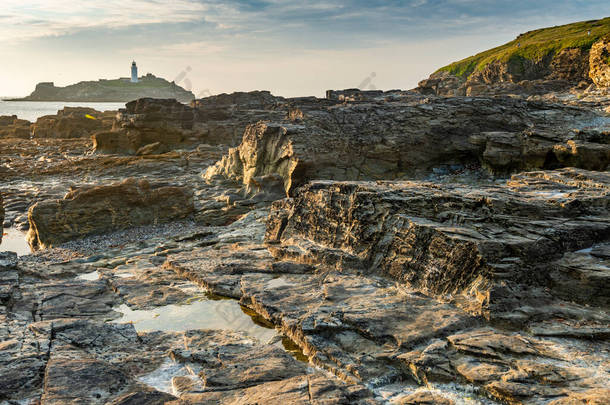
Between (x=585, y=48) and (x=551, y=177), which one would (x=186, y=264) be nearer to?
(x=551, y=177)

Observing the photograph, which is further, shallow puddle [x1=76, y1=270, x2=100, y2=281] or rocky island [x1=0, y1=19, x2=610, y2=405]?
shallow puddle [x1=76, y1=270, x2=100, y2=281]

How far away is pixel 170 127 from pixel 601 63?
5674cm

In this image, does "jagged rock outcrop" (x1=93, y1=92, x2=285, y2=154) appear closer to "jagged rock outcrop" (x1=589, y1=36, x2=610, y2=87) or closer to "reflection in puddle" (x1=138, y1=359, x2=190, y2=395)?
"reflection in puddle" (x1=138, y1=359, x2=190, y2=395)

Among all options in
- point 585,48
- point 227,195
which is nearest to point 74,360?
point 227,195

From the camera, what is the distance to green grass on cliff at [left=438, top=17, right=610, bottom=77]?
82.5m

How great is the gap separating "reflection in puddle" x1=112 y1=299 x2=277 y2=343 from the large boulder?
12334 mm

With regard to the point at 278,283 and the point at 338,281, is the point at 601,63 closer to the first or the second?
the point at 338,281

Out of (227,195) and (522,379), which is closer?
(522,379)

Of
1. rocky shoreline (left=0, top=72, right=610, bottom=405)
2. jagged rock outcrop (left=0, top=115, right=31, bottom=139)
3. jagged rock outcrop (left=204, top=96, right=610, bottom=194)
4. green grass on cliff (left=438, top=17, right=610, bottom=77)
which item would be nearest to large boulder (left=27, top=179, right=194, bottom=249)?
rocky shoreline (left=0, top=72, right=610, bottom=405)

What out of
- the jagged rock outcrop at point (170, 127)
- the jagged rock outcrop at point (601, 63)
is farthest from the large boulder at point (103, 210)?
the jagged rock outcrop at point (601, 63)

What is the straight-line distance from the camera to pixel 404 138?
91.3 feet

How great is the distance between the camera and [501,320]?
10.0 m

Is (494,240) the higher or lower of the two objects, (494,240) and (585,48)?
the lower

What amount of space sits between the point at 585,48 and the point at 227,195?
7781 cm
